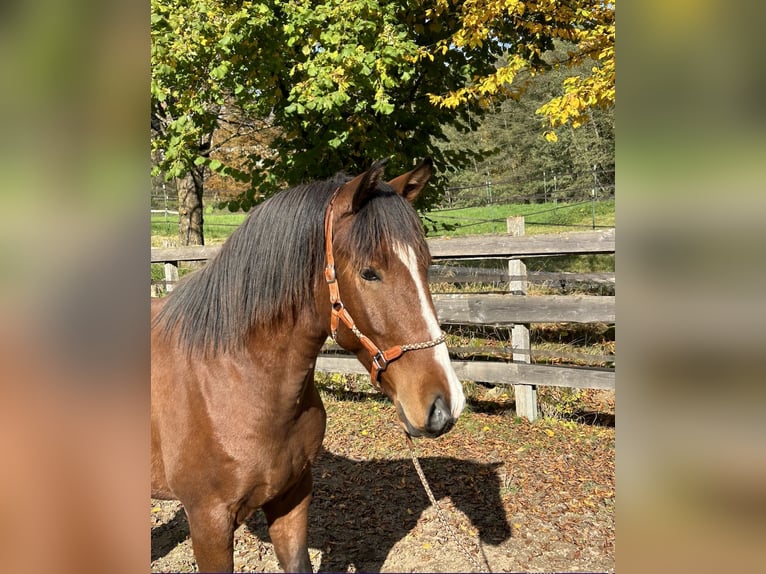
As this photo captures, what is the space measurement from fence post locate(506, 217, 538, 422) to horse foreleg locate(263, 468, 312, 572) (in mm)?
3875

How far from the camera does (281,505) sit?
237 cm

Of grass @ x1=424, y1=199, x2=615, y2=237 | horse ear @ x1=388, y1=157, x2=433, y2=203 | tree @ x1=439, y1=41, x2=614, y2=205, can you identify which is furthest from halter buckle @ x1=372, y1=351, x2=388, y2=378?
tree @ x1=439, y1=41, x2=614, y2=205

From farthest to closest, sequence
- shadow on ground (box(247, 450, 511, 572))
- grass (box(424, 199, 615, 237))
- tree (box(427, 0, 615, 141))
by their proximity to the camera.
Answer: grass (box(424, 199, 615, 237)) < tree (box(427, 0, 615, 141)) < shadow on ground (box(247, 450, 511, 572))

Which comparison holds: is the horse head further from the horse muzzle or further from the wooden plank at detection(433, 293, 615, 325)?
the wooden plank at detection(433, 293, 615, 325)

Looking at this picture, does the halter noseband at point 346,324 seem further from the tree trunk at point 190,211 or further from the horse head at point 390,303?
the tree trunk at point 190,211

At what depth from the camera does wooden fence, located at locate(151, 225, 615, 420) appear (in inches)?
208

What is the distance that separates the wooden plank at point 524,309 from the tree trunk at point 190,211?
5.69 meters

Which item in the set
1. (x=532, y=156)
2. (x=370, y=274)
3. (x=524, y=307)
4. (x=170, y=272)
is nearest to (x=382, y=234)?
(x=370, y=274)

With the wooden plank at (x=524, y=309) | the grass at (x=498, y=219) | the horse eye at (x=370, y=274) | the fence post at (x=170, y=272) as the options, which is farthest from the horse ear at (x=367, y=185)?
the grass at (x=498, y=219)

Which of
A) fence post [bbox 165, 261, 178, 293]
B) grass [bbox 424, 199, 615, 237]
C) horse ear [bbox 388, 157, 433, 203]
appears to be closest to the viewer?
horse ear [bbox 388, 157, 433, 203]

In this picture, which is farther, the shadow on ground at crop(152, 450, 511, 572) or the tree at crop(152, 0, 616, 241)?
the tree at crop(152, 0, 616, 241)

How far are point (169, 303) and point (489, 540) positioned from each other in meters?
2.76

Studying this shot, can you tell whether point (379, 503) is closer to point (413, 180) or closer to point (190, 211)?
point (413, 180)

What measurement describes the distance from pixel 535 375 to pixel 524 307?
0.75 m
